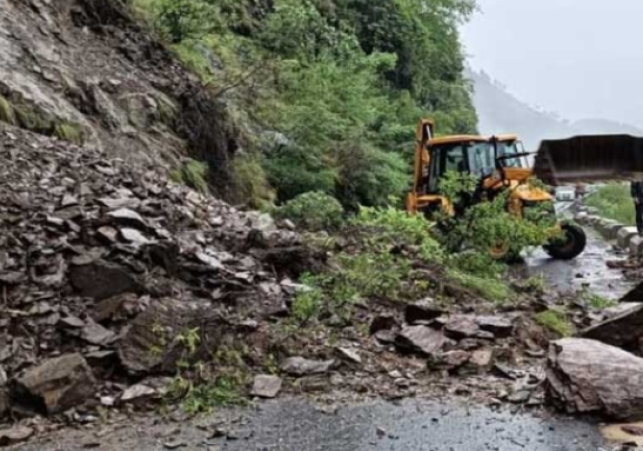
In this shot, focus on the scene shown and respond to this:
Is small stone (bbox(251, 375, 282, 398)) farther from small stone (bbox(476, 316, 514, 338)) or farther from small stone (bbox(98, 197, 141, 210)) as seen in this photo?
small stone (bbox(98, 197, 141, 210))

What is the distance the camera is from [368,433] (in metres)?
3.50

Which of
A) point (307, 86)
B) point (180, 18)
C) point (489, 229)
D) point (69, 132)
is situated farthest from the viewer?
point (307, 86)

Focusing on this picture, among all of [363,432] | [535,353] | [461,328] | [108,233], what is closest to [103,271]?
[108,233]

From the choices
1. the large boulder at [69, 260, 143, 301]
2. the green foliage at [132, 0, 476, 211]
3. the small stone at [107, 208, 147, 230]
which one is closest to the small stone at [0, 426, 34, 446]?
the large boulder at [69, 260, 143, 301]

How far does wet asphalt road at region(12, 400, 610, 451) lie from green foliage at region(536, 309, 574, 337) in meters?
1.78

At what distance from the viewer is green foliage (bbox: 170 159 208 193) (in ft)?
25.5

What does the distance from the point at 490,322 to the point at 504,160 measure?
641cm

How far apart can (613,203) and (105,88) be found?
15419 millimetres

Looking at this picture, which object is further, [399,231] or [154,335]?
[399,231]

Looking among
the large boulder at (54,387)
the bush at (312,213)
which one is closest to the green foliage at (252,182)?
the bush at (312,213)

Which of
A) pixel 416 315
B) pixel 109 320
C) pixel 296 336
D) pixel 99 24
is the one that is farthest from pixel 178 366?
pixel 99 24

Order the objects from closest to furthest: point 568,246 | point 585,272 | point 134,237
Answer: point 134,237 < point 585,272 < point 568,246

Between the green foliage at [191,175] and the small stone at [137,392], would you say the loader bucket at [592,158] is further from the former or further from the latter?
the green foliage at [191,175]

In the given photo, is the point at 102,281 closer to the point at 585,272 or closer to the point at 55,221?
the point at 55,221
